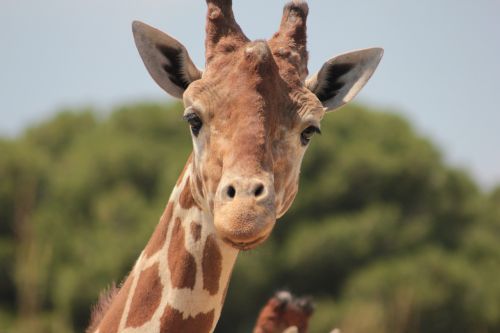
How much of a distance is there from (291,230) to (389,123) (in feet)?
35.9

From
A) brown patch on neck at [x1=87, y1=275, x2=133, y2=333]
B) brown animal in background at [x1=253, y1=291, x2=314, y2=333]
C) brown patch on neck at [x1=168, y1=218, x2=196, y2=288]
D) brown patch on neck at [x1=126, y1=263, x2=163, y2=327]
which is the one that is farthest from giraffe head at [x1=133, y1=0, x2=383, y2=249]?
brown animal in background at [x1=253, y1=291, x2=314, y2=333]

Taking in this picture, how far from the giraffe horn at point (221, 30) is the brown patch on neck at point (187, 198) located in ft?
2.52

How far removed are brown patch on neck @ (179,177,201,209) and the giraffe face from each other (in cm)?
20

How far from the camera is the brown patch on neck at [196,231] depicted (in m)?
5.27

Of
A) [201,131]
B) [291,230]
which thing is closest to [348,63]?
[201,131]

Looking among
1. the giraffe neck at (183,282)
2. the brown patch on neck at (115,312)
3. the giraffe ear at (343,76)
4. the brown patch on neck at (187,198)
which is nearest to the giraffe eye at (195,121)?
the giraffe neck at (183,282)

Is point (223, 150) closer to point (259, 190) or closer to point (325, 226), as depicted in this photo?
point (259, 190)

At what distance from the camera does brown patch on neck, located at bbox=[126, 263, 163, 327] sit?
5.24 meters

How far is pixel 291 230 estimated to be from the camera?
39.8m

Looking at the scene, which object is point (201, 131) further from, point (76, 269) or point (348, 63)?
point (76, 269)

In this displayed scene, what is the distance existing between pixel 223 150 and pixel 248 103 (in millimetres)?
286

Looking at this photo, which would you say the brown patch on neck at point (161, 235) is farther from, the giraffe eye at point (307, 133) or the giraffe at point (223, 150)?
the giraffe eye at point (307, 133)

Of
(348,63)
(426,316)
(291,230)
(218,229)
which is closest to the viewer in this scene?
(218,229)

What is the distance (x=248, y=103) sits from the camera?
4797mm
